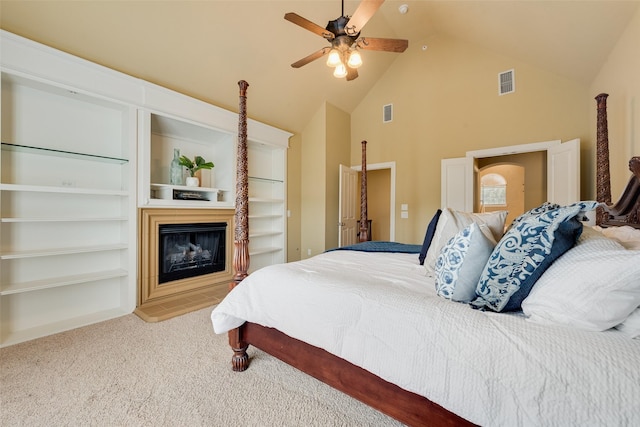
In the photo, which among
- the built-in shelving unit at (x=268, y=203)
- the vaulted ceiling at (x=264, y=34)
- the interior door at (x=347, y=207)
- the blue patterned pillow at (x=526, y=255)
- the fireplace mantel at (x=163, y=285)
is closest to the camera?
the blue patterned pillow at (x=526, y=255)

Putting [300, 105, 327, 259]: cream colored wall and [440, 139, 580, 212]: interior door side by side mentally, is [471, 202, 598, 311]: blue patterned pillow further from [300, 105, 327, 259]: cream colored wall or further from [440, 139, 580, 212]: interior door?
[300, 105, 327, 259]: cream colored wall

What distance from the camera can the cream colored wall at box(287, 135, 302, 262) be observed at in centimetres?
505

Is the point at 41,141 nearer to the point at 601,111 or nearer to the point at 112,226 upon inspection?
the point at 112,226

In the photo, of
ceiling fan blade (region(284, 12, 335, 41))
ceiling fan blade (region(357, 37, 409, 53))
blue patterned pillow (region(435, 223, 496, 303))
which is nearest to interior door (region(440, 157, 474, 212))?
ceiling fan blade (region(357, 37, 409, 53))

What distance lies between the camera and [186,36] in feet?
10.0

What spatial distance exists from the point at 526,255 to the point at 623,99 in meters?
2.95

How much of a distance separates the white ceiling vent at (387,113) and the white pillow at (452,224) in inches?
149

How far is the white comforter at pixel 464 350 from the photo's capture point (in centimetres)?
77

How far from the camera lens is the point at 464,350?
950 millimetres

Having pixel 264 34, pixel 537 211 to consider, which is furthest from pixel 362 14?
pixel 537 211

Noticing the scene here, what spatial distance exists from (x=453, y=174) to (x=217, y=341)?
411cm

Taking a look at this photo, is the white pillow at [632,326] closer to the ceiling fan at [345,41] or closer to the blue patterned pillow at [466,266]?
the blue patterned pillow at [466,266]

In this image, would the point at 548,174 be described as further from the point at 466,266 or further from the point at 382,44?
the point at 466,266

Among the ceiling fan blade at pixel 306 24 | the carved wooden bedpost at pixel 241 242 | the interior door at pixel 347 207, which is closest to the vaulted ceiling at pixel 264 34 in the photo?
the ceiling fan blade at pixel 306 24
